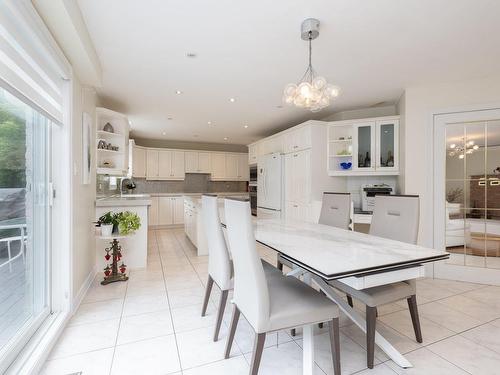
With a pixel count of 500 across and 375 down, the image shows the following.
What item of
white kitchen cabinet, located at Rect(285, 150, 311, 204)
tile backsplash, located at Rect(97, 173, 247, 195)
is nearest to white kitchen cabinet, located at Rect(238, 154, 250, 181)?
tile backsplash, located at Rect(97, 173, 247, 195)

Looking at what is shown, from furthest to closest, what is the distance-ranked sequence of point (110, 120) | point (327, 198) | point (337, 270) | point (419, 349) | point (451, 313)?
point (110, 120) < point (327, 198) < point (451, 313) < point (419, 349) < point (337, 270)

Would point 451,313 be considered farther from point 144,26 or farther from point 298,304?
point 144,26

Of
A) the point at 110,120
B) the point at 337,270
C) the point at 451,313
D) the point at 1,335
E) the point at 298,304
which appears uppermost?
the point at 110,120

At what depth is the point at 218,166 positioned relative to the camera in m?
7.65

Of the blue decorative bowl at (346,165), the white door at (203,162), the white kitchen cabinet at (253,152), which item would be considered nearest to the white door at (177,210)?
the white door at (203,162)

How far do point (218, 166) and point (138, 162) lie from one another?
7.13 feet

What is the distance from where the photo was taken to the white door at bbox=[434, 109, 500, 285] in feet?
10.1

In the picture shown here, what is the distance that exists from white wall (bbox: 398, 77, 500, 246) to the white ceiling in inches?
7.5

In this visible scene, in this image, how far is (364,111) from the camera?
13.8ft

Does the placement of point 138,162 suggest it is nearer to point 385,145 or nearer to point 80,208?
point 80,208

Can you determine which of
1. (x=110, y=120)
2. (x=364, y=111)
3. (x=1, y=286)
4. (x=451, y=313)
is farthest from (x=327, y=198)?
(x=110, y=120)

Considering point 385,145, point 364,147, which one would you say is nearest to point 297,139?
point 364,147

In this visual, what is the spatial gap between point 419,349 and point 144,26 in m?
3.17

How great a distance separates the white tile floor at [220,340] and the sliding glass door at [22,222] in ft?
1.01
